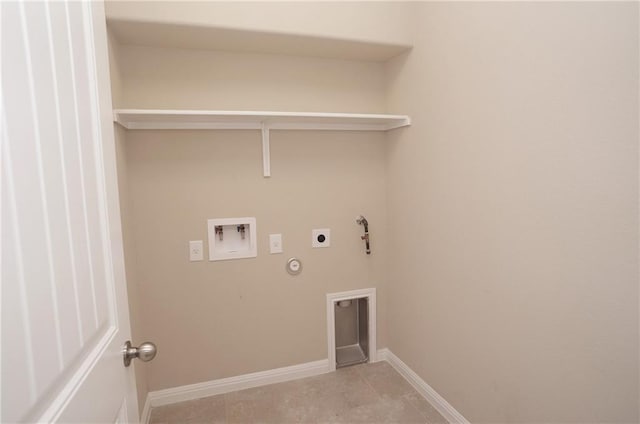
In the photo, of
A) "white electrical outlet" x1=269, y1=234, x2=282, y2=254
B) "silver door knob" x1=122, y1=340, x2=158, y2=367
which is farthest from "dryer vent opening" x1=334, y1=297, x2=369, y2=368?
"silver door knob" x1=122, y1=340, x2=158, y2=367

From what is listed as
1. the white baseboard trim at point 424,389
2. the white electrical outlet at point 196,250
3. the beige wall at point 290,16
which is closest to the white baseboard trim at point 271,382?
the white baseboard trim at point 424,389

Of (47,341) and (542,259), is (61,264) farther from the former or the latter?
(542,259)

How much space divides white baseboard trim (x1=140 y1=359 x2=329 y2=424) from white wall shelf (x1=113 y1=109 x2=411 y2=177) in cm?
133

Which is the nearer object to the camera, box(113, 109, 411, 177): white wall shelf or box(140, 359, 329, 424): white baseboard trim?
box(113, 109, 411, 177): white wall shelf

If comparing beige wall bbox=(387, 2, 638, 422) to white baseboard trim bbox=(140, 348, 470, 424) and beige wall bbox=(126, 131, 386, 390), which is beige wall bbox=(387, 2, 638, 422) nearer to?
white baseboard trim bbox=(140, 348, 470, 424)

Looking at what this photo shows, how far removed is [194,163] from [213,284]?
2.48 feet

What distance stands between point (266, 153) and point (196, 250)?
0.74 metres

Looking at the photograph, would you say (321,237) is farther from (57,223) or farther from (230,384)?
(57,223)

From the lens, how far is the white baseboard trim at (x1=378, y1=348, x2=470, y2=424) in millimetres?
1879

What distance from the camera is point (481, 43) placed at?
1.54 m

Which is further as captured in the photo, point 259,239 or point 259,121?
point 259,239

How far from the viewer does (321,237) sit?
2326 mm

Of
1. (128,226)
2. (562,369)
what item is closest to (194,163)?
(128,226)

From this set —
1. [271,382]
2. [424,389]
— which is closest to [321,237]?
[271,382]
